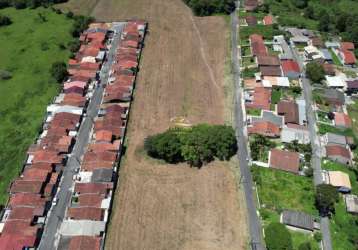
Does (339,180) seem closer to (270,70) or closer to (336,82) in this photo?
(336,82)

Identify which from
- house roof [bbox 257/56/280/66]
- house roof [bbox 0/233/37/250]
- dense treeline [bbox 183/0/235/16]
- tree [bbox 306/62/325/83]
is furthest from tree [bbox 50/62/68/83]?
tree [bbox 306/62/325/83]

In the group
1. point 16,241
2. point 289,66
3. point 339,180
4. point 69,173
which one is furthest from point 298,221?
point 289,66

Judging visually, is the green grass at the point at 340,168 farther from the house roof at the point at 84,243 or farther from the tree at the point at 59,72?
the tree at the point at 59,72

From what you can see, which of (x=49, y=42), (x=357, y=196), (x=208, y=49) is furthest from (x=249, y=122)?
(x=49, y=42)

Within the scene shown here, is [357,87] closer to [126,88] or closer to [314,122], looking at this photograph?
[314,122]

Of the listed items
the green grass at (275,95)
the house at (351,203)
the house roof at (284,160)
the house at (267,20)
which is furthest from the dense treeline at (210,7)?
the house at (351,203)

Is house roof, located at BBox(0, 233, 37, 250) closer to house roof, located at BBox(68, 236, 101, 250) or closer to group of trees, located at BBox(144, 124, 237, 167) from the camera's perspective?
house roof, located at BBox(68, 236, 101, 250)

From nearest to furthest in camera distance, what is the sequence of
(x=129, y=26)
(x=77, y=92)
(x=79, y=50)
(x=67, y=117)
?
(x=67, y=117), (x=77, y=92), (x=79, y=50), (x=129, y=26)
